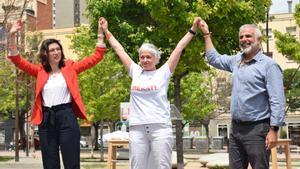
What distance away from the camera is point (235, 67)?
5.64 m

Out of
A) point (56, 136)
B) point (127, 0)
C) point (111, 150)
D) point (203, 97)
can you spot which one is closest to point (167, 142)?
A: point (56, 136)

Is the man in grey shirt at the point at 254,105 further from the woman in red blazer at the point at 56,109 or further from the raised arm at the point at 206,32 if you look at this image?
the woman in red blazer at the point at 56,109

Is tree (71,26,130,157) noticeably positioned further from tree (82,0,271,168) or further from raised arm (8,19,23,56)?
raised arm (8,19,23,56)

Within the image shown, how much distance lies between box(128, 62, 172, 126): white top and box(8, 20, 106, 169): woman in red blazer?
0.57 metres

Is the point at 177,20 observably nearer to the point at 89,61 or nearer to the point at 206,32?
the point at 206,32

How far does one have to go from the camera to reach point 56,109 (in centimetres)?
569

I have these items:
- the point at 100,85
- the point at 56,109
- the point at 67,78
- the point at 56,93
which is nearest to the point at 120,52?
the point at 67,78

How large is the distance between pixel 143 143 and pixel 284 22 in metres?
54.1

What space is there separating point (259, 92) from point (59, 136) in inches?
81.7

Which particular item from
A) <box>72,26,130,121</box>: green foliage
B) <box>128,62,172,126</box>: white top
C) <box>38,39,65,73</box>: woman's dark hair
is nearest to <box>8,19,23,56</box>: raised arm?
<box>38,39,65,73</box>: woman's dark hair

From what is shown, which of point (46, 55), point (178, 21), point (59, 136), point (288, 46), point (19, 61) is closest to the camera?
point (59, 136)

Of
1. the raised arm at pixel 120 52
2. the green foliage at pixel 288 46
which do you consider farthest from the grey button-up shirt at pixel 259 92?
the green foliage at pixel 288 46

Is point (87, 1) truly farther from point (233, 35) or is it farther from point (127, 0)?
point (233, 35)

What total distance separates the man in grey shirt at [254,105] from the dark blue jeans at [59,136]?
161cm
